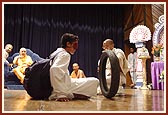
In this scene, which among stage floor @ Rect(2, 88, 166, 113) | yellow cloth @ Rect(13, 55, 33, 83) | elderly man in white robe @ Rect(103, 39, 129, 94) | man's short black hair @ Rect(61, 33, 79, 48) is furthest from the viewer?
yellow cloth @ Rect(13, 55, 33, 83)

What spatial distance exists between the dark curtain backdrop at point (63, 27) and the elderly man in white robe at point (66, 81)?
583cm

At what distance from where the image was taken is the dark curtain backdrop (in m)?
7.96

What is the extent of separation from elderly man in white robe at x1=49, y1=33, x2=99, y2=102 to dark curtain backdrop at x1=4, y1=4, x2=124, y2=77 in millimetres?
5826

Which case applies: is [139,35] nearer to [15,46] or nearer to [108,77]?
[108,77]

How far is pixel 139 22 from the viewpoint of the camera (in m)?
7.46

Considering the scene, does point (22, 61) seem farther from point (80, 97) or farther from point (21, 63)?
point (80, 97)

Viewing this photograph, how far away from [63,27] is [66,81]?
20.6 feet

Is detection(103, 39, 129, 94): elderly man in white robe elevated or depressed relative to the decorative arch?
depressed

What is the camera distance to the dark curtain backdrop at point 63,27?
7.96 metres

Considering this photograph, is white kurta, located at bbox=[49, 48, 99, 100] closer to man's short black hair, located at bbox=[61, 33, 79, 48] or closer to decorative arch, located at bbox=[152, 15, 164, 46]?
man's short black hair, located at bbox=[61, 33, 79, 48]

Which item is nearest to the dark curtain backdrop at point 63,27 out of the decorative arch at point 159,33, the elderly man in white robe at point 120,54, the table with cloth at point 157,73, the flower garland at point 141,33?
the flower garland at point 141,33

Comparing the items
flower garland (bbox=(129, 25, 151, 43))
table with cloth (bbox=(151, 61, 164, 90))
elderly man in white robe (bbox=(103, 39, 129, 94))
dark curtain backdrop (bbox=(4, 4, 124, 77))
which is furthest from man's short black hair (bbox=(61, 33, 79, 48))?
dark curtain backdrop (bbox=(4, 4, 124, 77))

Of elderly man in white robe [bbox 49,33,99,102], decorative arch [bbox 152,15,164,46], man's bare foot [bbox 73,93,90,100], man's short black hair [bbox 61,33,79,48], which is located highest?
decorative arch [bbox 152,15,164,46]

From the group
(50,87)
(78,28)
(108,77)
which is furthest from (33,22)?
(50,87)
